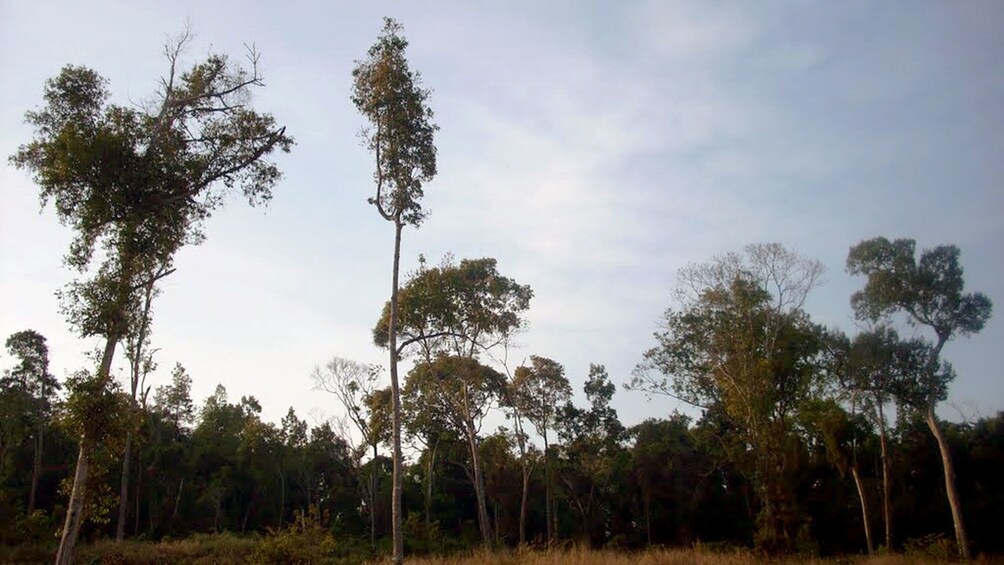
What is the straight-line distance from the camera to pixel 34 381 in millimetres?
37375

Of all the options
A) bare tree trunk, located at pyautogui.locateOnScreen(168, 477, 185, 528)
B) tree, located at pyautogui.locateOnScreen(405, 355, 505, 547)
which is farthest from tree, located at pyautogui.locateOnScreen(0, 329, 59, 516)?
tree, located at pyautogui.locateOnScreen(405, 355, 505, 547)

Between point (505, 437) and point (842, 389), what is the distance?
17665 mm

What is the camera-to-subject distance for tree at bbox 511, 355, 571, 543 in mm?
37031

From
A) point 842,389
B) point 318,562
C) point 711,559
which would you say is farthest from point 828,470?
point 318,562

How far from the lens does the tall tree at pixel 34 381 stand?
36938 millimetres

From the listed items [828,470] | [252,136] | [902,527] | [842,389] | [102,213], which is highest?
[252,136]

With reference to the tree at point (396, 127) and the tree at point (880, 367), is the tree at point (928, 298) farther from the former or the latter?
the tree at point (396, 127)

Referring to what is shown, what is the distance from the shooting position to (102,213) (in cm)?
1323

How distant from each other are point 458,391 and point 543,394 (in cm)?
805

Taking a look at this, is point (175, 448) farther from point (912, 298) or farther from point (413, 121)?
point (912, 298)

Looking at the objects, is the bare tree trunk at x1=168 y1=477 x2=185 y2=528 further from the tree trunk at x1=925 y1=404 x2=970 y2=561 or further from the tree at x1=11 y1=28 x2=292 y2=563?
the tree trunk at x1=925 y1=404 x2=970 y2=561

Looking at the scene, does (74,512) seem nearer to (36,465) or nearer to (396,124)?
(396,124)

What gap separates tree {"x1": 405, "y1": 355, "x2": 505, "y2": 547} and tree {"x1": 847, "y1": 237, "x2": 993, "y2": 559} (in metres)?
16.3

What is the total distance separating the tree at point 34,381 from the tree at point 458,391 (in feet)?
65.3
